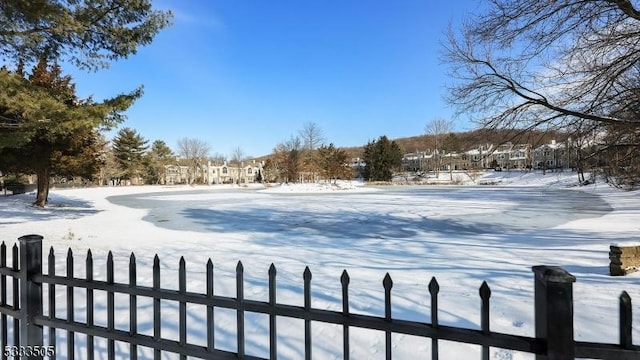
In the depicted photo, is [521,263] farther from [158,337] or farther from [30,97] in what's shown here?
[30,97]

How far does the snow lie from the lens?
3.65 meters

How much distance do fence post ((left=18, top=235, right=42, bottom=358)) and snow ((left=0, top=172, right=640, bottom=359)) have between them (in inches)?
26.5

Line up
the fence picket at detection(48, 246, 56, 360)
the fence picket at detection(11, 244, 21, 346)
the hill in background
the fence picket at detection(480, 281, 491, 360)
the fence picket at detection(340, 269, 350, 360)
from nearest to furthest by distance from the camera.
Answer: the fence picket at detection(480, 281, 491, 360) → the fence picket at detection(340, 269, 350, 360) → the fence picket at detection(48, 246, 56, 360) → the fence picket at detection(11, 244, 21, 346) → the hill in background

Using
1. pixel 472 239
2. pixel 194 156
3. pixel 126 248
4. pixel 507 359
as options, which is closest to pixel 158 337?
pixel 507 359

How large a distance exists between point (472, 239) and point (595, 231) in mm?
3947

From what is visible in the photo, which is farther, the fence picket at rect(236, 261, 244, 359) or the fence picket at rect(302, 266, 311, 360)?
the fence picket at rect(236, 261, 244, 359)

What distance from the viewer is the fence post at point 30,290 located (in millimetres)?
2459

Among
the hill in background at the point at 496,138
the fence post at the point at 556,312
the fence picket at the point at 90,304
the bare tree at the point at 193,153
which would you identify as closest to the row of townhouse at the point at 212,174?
the bare tree at the point at 193,153

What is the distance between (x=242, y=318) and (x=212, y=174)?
10347cm

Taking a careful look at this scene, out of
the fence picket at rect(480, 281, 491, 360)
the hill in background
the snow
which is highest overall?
the hill in background

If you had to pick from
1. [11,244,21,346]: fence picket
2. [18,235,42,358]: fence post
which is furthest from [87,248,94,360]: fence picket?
[11,244,21,346]: fence picket

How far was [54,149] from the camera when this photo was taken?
18047mm

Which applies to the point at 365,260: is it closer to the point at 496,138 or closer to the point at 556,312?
the point at 496,138

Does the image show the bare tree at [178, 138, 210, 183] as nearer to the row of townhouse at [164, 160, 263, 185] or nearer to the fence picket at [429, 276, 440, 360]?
the row of townhouse at [164, 160, 263, 185]
